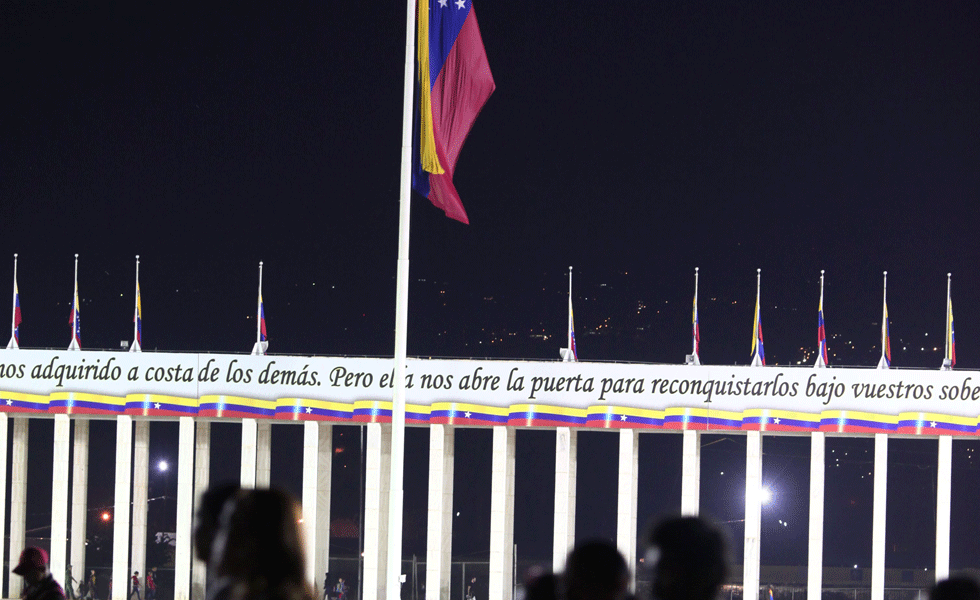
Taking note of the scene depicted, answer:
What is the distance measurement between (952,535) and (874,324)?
32.6 ft

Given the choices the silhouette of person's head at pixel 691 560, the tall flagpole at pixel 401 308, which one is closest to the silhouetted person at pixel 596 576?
the silhouette of person's head at pixel 691 560

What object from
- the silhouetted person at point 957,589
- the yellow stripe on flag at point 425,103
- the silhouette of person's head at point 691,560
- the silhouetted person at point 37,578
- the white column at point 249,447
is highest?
the yellow stripe on flag at point 425,103

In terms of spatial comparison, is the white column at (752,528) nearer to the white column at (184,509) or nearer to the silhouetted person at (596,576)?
the white column at (184,509)

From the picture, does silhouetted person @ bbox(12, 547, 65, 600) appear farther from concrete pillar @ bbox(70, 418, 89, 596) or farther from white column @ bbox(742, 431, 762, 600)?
concrete pillar @ bbox(70, 418, 89, 596)

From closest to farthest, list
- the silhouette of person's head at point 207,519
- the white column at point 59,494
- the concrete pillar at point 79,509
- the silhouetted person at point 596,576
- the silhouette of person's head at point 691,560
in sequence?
1. the silhouette of person's head at point 691,560
2. the silhouette of person's head at point 207,519
3. the silhouetted person at point 596,576
4. the white column at point 59,494
5. the concrete pillar at point 79,509

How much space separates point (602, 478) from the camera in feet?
190

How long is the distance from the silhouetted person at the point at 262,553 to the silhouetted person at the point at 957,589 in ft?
6.11

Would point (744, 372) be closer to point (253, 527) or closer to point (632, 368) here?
point (632, 368)

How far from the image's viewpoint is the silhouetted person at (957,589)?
353 centimetres

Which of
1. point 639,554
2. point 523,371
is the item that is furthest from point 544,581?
point 639,554

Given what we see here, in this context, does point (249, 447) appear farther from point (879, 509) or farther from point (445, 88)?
point (445, 88)

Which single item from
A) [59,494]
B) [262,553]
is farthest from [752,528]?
[262,553]

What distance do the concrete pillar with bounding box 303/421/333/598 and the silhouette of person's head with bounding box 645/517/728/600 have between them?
2379 cm

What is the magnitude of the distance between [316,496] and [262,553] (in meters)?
24.8
